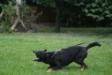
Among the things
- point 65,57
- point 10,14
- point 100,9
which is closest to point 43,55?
point 65,57

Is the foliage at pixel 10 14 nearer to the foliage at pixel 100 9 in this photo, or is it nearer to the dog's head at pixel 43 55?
the foliage at pixel 100 9

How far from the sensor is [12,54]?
540 inches

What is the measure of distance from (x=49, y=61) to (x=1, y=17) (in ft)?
57.7

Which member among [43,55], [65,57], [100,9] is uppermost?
[43,55]

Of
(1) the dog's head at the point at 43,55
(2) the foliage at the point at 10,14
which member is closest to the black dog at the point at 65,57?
(1) the dog's head at the point at 43,55

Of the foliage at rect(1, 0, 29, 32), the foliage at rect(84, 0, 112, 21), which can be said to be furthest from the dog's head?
the foliage at rect(1, 0, 29, 32)

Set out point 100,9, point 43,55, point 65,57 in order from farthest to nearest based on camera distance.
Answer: point 100,9
point 65,57
point 43,55

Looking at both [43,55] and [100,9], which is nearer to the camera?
[43,55]

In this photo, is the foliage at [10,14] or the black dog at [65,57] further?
the foliage at [10,14]

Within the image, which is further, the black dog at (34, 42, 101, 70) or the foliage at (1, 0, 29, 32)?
the foliage at (1, 0, 29, 32)

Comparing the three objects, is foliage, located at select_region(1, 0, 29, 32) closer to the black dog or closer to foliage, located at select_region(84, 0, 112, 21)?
foliage, located at select_region(84, 0, 112, 21)

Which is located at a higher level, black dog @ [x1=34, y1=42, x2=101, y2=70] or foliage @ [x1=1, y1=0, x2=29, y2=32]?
black dog @ [x1=34, y1=42, x2=101, y2=70]

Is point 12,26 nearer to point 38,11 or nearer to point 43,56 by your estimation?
point 38,11

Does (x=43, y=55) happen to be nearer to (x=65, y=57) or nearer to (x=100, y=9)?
(x=65, y=57)
